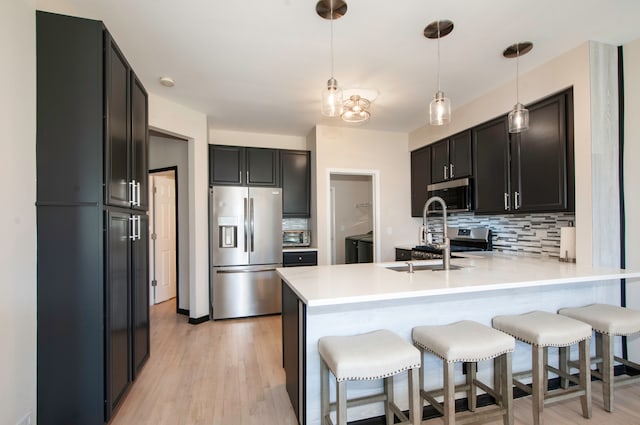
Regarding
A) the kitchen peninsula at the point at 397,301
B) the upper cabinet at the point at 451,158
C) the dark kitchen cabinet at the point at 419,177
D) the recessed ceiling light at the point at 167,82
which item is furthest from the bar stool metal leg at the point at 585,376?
the recessed ceiling light at the point at 167,82

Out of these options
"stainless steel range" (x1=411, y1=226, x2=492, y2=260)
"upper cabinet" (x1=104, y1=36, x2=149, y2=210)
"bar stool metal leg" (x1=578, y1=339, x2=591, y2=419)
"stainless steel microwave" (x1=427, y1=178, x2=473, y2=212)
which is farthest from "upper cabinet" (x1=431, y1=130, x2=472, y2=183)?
"upper cabinet" (x1=104, y1=36, x2=149, y2=210)

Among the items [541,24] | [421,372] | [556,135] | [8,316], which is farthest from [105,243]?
[556,135]

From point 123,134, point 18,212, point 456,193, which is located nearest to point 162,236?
point 123,134

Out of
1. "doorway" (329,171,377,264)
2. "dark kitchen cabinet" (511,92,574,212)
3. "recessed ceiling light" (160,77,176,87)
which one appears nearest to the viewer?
"dark kitchen cabinet" (511,92,574,212)

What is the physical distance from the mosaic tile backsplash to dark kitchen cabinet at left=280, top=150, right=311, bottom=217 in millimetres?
2240

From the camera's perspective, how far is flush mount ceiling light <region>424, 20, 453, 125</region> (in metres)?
1.98

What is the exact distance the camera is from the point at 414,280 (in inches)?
70.1

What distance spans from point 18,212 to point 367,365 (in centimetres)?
180

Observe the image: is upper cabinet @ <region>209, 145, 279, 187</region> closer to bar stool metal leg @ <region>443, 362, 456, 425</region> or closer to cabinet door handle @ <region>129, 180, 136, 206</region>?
cabinet door handle @ <region>129, 180, 136, 206</region>

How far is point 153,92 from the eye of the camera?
10.2 ft

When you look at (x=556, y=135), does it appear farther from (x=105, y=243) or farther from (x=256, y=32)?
(x=105, y=243)

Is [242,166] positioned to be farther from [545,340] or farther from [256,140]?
[545,340]

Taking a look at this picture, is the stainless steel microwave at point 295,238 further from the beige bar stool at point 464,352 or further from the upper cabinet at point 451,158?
the beige bar stool at point 464,352

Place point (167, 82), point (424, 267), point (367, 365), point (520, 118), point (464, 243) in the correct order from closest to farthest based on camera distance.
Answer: point (367, 365), point (520, 118), point (424, 267), point (167, 82), point (464, 243)
